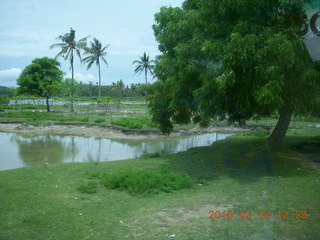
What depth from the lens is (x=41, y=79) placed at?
48.5 metres

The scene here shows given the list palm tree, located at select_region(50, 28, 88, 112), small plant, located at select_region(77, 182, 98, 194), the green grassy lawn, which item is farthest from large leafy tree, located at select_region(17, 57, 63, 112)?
small plant, located at select_region(77, 182, 98, 194)

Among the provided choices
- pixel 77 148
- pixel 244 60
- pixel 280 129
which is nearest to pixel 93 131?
pixel 77 148

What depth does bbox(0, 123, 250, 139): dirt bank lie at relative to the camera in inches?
1053

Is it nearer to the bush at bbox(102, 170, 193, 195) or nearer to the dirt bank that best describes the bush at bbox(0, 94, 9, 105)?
the dirt bank

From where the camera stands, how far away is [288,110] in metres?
11.3

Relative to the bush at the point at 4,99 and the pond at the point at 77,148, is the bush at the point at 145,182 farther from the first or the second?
the bush at the point at 4,99

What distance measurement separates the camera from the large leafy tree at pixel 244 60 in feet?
27.9

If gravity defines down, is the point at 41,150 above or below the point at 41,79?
below

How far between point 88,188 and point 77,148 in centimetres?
1381

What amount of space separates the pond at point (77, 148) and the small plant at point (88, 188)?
7843mm

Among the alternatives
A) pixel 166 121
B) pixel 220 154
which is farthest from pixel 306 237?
pixel 166 121

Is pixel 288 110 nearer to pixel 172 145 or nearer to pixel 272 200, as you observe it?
pixel 272 200

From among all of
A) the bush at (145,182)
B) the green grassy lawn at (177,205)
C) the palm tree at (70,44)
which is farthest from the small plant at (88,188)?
the palm tree at (70,44)

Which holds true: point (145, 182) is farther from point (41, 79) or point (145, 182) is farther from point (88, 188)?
point (41, 79)
